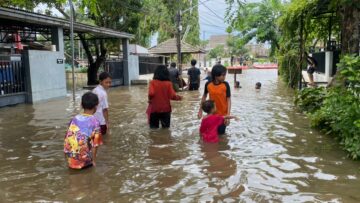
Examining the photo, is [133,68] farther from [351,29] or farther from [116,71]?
[351,29]

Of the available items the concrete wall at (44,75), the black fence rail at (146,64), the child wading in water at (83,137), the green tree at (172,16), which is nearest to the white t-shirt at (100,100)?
A: the child wading in water at (83,137)

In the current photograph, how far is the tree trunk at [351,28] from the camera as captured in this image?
9359 mm

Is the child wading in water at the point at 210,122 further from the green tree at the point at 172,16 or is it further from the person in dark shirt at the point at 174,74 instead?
the person in dark shirt at the point at 174,74

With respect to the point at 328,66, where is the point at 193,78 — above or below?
below

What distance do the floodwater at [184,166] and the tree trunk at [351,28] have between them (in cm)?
215

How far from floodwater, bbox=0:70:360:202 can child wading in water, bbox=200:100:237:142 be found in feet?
0.65

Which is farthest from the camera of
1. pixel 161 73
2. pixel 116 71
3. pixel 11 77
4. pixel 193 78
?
pixel 116 71

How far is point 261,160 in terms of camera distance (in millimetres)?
6230

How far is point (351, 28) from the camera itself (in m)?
9.48

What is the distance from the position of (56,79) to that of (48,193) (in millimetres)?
12581

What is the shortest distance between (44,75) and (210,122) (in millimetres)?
10601

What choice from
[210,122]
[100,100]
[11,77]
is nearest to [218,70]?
[210,122]

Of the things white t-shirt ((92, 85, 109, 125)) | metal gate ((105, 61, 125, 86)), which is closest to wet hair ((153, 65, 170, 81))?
white t-shirt ((92, 85, 109, 125))

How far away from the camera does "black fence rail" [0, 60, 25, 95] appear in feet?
44.7
